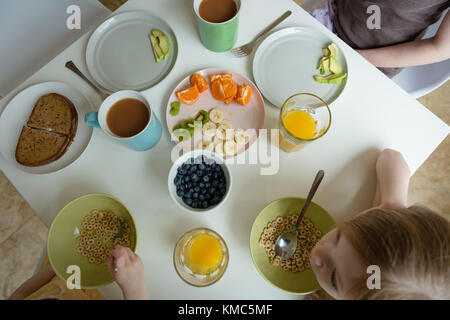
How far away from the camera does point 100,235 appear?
2.62ft

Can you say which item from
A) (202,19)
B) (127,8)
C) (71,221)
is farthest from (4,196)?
(202,19)

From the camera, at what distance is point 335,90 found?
92cm

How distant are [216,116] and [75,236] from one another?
521mm

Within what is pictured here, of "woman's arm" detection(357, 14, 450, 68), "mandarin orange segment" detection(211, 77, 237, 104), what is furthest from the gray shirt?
"mandarin orange segment" detection(211, 77, 237, 104)

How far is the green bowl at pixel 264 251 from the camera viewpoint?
75 cm

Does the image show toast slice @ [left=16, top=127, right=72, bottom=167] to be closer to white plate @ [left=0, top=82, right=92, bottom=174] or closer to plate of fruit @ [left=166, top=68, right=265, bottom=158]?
white plate @ [left=0, top=82, right=92, bottom=174]

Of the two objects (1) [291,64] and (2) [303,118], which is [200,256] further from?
(1) [291,64]

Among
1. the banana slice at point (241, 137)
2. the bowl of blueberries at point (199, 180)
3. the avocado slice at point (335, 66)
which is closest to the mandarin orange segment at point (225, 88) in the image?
the banana slice at point (241, 137)

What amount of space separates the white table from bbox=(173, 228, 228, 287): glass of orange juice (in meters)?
0.03

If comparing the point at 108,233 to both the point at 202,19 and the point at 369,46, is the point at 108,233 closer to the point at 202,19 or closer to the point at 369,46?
the point at 202,19

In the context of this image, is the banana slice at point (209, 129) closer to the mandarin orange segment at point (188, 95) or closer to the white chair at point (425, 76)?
the mandarin orange segment at point (188, 95)

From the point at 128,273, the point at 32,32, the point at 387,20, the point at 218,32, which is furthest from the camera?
the point at 32,32

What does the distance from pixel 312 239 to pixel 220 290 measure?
28 cm

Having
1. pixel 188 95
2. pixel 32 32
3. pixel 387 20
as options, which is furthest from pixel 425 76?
pixel 32 32
